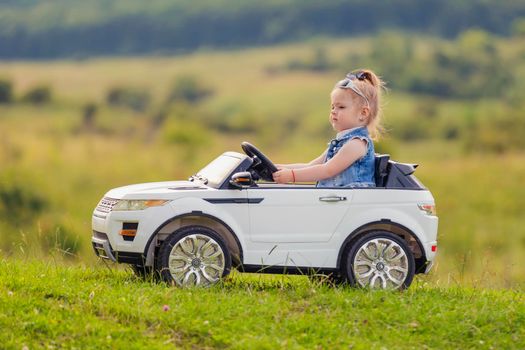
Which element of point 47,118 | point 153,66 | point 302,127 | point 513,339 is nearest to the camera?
point 513,339

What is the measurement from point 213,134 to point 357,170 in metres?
101

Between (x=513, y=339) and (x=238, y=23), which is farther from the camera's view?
(x=238, y=23)

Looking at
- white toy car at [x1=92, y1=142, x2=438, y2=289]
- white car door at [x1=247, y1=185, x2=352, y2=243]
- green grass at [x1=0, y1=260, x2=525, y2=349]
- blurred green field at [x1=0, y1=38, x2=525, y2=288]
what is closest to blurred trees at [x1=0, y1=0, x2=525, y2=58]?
blurred green field at [x1=0, y1=38, x2=525, y2=288]

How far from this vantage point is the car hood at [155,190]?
8242 millimetres

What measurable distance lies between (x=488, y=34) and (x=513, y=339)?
528ft

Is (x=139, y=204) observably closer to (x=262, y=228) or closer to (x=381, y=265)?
(x=262, y=228)

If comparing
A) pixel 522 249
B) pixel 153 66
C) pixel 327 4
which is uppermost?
pixel 327 4

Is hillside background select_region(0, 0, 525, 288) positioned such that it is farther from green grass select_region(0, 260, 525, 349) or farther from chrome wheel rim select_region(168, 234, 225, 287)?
green grass select_region(0, 260, 525, 349)

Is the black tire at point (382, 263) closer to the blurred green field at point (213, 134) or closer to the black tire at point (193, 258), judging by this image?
the black tire at point (193, 258)

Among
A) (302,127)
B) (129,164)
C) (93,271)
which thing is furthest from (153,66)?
(93,271)

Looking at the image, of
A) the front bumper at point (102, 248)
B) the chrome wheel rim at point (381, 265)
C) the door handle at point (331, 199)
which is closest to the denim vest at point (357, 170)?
the door handle at point (331, 199)

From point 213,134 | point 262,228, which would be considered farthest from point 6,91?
point 262,228

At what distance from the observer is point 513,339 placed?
25.1ft

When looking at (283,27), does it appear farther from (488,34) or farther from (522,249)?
(522,249)
